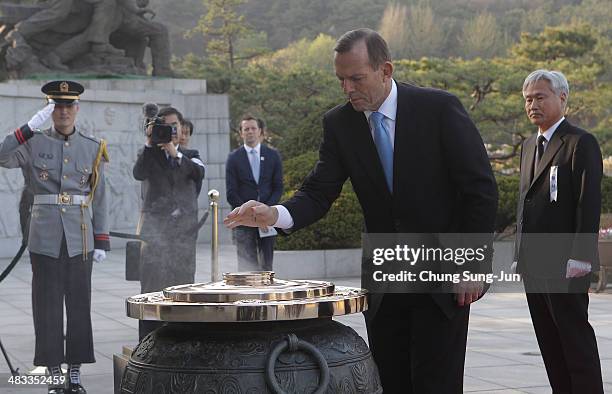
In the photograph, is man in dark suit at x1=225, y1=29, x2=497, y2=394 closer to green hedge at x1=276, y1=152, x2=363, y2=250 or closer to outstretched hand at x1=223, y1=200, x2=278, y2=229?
outstretched hand at x1=223, y1=200, x2=278, y2=229

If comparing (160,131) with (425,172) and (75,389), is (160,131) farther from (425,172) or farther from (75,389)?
(425,172)

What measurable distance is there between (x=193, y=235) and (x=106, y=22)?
40.4ft

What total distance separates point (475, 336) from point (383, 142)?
4.47m

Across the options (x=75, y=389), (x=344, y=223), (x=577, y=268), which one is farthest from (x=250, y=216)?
(x=344, y=223)

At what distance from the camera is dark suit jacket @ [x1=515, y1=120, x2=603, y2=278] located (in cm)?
479

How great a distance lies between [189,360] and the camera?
10.3ft

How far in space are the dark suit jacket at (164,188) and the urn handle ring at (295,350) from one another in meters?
4.63

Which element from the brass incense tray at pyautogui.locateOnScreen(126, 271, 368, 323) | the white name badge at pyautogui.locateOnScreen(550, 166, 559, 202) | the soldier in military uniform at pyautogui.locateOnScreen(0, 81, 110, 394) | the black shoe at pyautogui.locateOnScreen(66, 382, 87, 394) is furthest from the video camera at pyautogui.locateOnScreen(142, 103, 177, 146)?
the brass incense tray at pyautogui.locateOnScreen(126, 271, 368, 323)

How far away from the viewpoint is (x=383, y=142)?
12.7 ft

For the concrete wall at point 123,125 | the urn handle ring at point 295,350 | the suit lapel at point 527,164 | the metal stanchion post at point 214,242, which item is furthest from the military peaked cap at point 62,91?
the concrete wall at point 123,125

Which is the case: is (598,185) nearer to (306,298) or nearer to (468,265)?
(468,265)

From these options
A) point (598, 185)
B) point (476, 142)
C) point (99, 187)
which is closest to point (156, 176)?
point (99, 187)

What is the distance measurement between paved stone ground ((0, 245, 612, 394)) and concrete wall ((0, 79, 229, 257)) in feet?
11.8

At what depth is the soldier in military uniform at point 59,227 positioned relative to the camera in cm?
633
